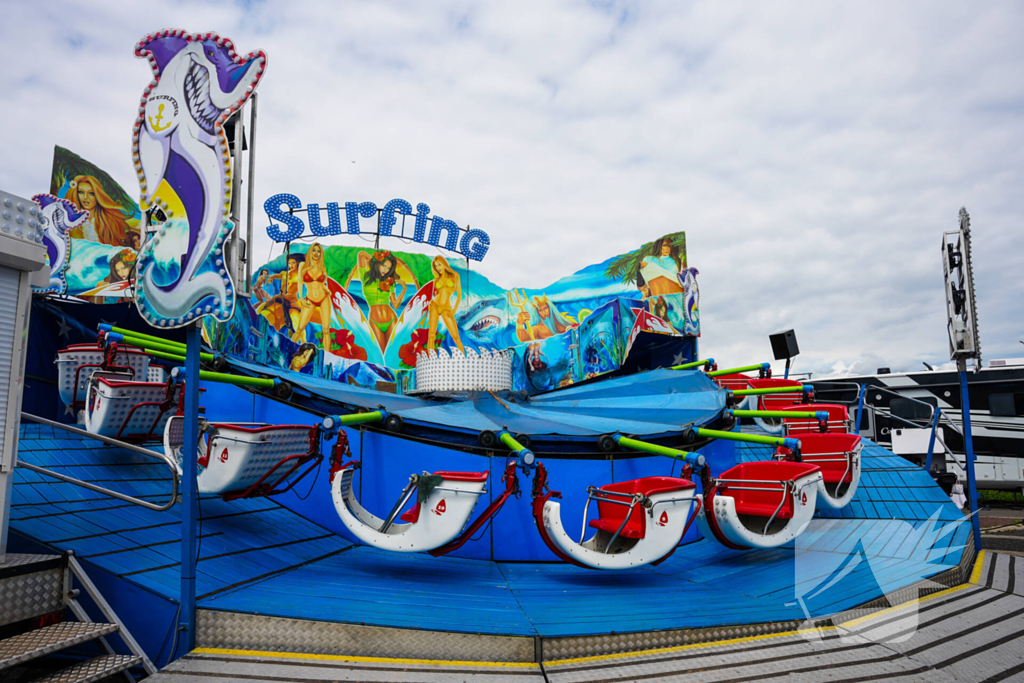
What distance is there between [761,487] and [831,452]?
2685 millimetres

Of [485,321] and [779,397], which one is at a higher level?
[485,321]

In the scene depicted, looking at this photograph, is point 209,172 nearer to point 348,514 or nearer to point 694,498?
point 348,514

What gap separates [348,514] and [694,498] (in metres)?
3.72

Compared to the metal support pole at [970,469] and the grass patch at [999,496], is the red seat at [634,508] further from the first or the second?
the grass patch at [999,496]

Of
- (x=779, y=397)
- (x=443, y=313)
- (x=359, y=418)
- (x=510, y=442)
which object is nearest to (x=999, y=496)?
(x=779, y=397)

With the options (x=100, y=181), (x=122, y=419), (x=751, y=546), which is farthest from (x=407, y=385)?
(x=751, y=546)

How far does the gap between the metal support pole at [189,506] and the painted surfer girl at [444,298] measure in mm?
19164

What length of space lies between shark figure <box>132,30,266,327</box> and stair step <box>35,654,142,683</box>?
7.69 ft

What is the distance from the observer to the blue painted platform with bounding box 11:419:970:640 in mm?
4961

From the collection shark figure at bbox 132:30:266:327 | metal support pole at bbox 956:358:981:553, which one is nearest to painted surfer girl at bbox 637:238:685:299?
metal support pole at bbox 956:358:981:553

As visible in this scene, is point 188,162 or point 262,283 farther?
point 262,283

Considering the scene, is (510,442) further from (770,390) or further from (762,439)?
(770,390)

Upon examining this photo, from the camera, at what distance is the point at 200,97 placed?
4.87 metres

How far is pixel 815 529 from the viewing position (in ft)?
31.2
